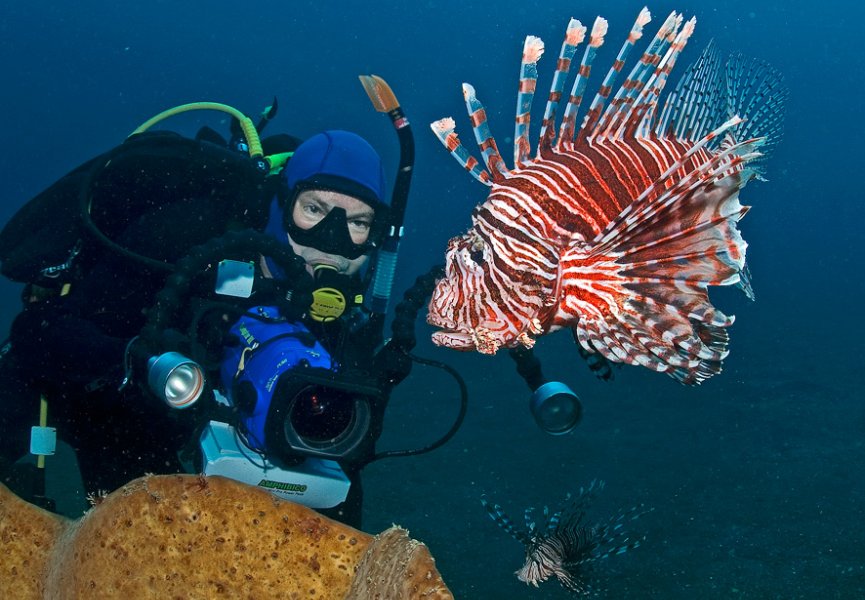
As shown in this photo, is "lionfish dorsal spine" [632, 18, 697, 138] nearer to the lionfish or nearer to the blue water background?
the lionfish

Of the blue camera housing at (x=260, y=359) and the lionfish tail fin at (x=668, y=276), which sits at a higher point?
the lionfish tail fin at (x=668, y=276)

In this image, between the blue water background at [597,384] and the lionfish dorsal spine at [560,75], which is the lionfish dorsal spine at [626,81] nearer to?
the lionfish dorsal spine at [560,75]

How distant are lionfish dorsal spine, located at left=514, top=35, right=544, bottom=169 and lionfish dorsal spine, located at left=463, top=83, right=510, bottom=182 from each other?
3.3 inches

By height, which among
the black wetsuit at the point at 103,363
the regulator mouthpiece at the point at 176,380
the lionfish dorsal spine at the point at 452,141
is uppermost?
the lionfish dorsal spine at the point at 452,141

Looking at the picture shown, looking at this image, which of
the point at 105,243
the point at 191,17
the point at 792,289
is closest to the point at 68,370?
the point at 105,243

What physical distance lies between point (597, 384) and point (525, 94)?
1214 centimetres

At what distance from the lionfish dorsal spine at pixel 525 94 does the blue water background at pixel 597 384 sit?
0.26ft

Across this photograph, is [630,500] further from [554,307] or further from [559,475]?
[554,307]

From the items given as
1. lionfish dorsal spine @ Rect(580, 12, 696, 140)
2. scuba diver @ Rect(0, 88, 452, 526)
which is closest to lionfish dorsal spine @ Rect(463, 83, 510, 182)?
lionfish dorsal spine @ Rect(580, 12, 696, 140)

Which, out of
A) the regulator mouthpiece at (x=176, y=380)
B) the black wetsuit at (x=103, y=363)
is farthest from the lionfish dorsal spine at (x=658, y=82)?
the black wetsuit at (x=103, y=363)

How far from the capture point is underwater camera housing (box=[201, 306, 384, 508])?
8.74ft

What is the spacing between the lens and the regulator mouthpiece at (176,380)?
2.46 metres

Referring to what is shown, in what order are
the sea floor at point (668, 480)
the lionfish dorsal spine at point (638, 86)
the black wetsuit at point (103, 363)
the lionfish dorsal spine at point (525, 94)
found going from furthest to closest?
1. the sea floor at point (668, 480)
2. the black wetsuit at point (103, 363)
3. the lionfish dorsal spine at point (638, 86)
4. the lionfish dorsal spine at point (525, 94)

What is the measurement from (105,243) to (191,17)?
7599 centimetres
